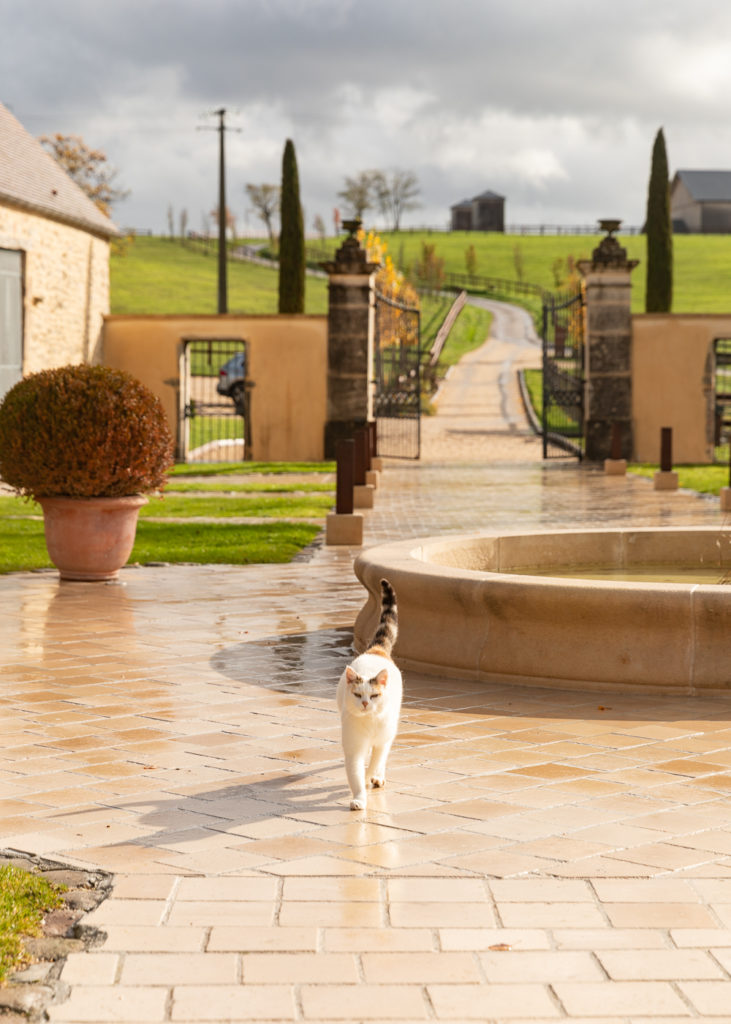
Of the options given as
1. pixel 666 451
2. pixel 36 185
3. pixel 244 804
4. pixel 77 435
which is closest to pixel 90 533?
pixel 77 435

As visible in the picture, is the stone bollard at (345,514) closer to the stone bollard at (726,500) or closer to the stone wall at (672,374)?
the stone bollard at (726,500)

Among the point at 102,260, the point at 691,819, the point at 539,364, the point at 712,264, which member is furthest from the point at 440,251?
the point at 691,819

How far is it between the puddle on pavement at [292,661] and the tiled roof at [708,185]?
97753 mm

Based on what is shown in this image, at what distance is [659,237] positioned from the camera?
34062 millimetres

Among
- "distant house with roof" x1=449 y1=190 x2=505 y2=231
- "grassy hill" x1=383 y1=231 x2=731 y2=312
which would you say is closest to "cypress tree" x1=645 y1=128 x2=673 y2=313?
"grassy hill" x1=383 y1=231 x2=731 y2=312

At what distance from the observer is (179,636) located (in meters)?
8.86

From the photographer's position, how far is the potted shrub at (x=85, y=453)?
10.7 meters

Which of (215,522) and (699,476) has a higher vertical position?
(699,476)

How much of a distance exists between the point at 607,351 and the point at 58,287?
10.4m

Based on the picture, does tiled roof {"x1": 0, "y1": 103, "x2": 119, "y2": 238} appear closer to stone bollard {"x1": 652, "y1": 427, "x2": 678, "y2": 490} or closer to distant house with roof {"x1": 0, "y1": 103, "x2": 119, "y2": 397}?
distant house with roof {"x1": 0, "y1": 103, "x2": 119, "y2": 397}

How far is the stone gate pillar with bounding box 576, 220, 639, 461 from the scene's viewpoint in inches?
1035

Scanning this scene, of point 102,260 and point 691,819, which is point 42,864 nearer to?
point 691,819

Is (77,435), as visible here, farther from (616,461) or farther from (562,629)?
(616,461)

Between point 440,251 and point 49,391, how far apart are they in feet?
282
